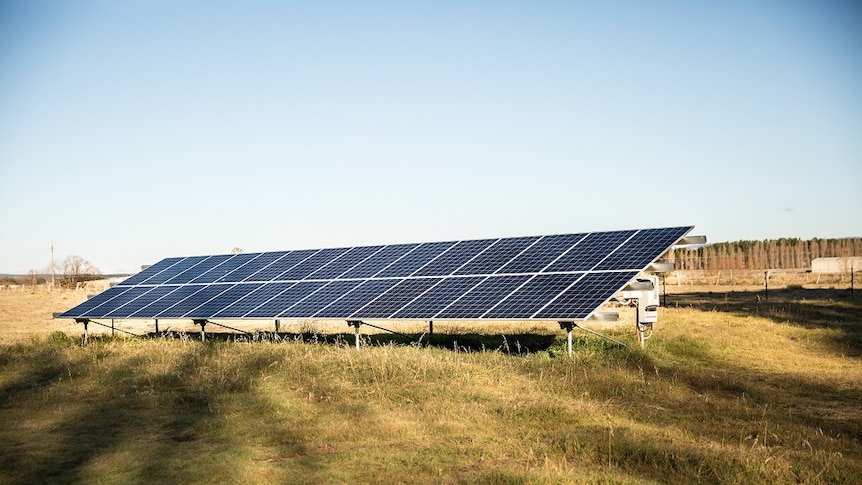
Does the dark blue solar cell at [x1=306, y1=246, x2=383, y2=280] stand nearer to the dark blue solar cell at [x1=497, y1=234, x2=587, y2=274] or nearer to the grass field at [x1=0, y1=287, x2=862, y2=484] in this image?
the grass field at [x1=0, y1=287, x2=862, y2=484]

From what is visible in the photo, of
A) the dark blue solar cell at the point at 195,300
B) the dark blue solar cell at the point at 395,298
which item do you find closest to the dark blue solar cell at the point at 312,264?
the dark blue solar cell at the point at 195,300

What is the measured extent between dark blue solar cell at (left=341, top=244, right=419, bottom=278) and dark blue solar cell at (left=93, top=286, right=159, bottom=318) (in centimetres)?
822

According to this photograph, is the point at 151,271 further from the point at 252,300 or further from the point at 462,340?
the point at 462,340

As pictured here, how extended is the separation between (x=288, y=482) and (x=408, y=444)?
231cm

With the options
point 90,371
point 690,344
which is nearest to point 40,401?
point 90,371

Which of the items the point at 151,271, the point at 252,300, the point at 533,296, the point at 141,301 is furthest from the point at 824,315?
the point at 151,271

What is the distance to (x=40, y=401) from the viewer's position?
1587 centimetres

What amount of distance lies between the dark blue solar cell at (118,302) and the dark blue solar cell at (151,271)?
4.09 ft

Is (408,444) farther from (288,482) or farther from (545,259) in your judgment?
(545,259)

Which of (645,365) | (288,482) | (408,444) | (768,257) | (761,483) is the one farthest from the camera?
(768,257)

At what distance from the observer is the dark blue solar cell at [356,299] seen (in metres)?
22.1

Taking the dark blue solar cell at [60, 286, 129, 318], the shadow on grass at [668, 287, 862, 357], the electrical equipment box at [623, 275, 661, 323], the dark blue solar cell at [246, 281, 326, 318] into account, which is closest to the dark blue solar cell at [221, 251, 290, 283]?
the dark blue solar cell at [246, 281, 326, 318]

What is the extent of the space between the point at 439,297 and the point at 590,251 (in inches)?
179

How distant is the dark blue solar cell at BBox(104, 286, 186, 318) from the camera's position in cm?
2677
